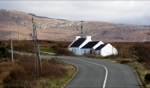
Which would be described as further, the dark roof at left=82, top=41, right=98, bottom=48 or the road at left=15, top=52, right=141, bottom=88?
the dark roof at left=82, top=41, right=98, bottom=48

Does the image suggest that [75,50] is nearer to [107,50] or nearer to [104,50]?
[104,50]

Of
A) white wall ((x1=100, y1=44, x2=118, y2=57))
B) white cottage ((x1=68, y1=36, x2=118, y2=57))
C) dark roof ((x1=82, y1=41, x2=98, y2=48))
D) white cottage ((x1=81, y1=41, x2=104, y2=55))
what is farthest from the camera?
dark roof ((x1=82, y1=41, x2=98, y2=48))

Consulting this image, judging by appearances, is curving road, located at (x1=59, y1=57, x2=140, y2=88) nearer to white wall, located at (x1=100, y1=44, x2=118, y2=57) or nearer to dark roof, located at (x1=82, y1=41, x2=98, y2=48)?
white wall, located at (x1=100, y1=44, x2=118, y2=57)

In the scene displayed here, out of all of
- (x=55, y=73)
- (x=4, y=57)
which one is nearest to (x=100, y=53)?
(x=4, y=57)

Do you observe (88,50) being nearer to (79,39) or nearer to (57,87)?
(79,39)

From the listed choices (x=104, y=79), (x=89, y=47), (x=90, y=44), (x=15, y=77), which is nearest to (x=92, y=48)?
(x=89, y=47)

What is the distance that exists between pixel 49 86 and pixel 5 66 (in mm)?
21662

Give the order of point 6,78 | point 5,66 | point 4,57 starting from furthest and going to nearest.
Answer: point 4,57
point 5,66
point 6,78

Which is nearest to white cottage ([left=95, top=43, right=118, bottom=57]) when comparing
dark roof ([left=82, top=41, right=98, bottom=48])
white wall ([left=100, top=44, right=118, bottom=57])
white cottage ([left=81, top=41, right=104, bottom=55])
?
white wall ([left=100, top=44, right=118, bottom=57])

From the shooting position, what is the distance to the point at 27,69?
44594 millimetres

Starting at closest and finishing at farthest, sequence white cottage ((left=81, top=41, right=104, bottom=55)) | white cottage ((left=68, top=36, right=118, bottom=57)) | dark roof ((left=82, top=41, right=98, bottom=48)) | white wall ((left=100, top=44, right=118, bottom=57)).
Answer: white wall ((left=100, top=44, right=118, bottom=57)) < white cottage ((left=68, top=36, right=118, bottom=57)) < white cottage ((left=81, top=41, right=104, bottom=55)) < dark roof ((left=82, top=41, right=98, bottom=48))

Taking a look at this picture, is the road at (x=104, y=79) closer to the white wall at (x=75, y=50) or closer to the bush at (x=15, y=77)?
the bush at (x=15, y=77)

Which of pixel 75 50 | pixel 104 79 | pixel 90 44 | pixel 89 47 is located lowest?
pixel 75 50

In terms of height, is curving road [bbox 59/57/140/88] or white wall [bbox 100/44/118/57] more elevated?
curving road [bbox 59/57/140/88]
